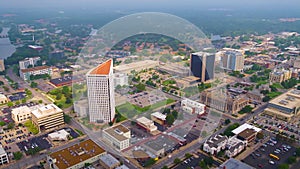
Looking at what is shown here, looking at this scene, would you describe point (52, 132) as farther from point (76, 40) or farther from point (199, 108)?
point (76, 40)

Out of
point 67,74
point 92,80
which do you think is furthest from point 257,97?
point 67,74

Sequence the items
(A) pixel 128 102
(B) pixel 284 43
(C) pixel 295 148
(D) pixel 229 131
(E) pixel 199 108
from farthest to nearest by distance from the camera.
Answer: (B) pixel 284 43 → (A) pixel 128 102 → (E) pixel 199 108 → (D) pixel 229 131 → (C) pixel 295 148

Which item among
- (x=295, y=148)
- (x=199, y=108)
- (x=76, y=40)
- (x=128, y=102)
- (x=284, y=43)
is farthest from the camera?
(x=76, y=40)

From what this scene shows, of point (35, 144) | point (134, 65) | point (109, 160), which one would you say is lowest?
point (35, 144)

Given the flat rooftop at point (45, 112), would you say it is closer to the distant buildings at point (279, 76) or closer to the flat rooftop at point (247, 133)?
the flat rooftop at point (247, 133)

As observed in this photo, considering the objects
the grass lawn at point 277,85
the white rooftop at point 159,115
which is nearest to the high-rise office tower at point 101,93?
the white rooftop at point 159,115

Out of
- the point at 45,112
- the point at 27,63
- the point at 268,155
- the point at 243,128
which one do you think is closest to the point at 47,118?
the point at 45,112

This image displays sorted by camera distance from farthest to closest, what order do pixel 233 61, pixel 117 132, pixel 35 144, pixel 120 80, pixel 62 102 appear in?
pixel 233 61 → pixel 120 80 → pixel 62 102 → pixel 35 144 → pixel 117 132

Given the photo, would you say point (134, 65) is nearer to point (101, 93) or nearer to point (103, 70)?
point (103, 70)
